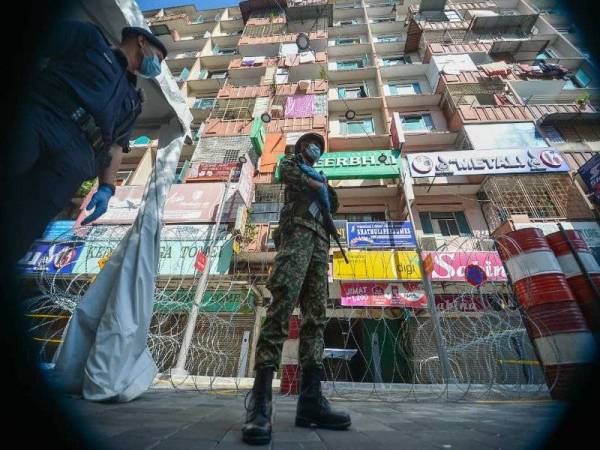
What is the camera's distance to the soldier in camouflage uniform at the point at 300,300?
1.39 m

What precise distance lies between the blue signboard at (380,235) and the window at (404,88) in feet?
34.1

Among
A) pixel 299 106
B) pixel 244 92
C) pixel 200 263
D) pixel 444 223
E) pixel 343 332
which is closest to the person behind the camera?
pixel 200 263

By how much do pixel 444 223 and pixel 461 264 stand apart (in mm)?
3499

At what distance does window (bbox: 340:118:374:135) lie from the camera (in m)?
14.0

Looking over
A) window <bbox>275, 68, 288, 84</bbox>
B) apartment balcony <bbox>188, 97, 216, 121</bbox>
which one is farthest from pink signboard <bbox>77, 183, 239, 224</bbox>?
window <bbox>275, 68, 288, 84</bbox>

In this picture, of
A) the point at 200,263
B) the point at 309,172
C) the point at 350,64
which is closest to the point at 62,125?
the point at 309,172

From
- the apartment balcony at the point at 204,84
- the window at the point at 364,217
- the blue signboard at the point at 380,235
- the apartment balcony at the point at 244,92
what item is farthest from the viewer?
the apartment balcony at the point at 204,84

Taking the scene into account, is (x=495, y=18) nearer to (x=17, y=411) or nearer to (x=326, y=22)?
(x=326, y=22)

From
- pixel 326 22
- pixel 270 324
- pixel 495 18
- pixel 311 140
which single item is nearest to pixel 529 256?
pixel 311 140

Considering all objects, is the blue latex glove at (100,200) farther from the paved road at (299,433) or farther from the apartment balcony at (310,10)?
the apartment balcony at (310,10)

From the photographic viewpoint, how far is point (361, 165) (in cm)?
1048

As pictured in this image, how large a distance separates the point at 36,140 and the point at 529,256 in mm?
4729

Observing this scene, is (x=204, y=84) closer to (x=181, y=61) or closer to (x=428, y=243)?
(x=181, y=61)

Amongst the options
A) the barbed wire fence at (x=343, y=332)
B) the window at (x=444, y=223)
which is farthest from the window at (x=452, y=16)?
the barbed wire fence at (x=343, y=332)
